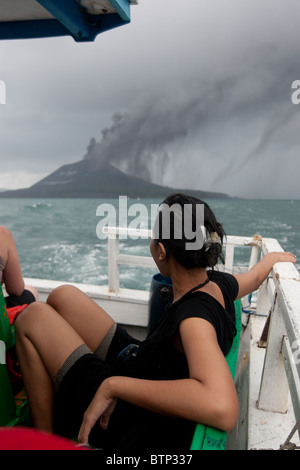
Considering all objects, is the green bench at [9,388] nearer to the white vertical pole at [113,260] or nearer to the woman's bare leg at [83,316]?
the woman's bare leg at [83,316]

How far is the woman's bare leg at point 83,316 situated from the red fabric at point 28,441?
3.58ft

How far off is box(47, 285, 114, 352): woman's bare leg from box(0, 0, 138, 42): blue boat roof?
1.27m

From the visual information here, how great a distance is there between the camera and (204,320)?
0.93 metres

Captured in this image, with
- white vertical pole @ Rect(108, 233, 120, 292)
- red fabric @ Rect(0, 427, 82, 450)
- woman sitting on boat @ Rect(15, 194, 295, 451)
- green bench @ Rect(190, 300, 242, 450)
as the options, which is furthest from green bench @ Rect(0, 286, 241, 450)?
white vertical pole @ Rect(108, 233, 120, 292)

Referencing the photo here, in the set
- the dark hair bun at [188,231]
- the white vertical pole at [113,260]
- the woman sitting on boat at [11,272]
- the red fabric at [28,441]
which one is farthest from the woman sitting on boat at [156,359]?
the white vertical pole at [113,260]

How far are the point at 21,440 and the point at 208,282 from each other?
87 cm

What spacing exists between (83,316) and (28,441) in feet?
3.68

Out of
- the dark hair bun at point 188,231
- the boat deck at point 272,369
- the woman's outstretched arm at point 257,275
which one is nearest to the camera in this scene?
the boat deck at point 272,369

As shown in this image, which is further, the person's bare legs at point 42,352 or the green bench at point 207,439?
the person's bare legs at point 42,352

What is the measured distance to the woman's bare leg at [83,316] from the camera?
1463 mm

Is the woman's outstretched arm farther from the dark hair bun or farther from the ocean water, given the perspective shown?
the ocean water

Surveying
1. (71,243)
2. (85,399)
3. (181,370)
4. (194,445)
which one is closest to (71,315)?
(85,399)

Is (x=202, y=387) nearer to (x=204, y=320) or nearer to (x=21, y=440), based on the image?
(x=204, y=320)

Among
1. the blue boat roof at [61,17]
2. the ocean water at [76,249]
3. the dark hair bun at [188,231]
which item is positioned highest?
the blue boat roof at [61,17]
